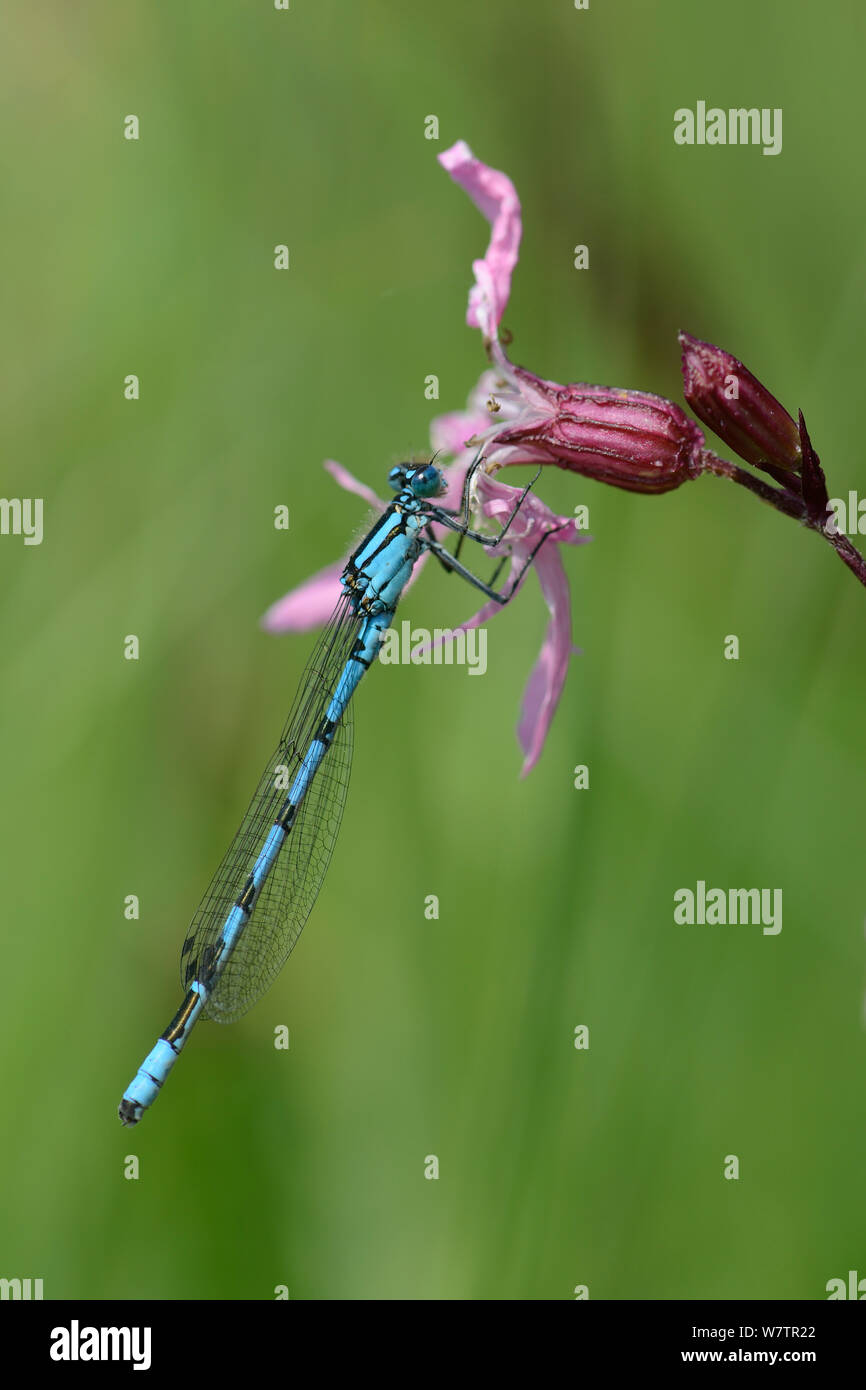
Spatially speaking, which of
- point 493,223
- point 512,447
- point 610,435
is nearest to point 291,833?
point 512,447

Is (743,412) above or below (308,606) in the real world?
below

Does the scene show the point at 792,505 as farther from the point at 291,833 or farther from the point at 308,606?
the point at 291,833

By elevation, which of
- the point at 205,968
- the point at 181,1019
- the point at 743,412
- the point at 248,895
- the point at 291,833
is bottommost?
the point at 181,1019

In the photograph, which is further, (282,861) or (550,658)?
(282,861)

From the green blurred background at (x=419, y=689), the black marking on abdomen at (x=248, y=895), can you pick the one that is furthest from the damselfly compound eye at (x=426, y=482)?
Answer: the black marking on abdomen at (x=248, y=895)

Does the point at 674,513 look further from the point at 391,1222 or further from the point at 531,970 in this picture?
the point at 391,1222

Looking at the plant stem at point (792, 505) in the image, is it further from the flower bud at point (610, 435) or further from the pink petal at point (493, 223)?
the pink petal at point (493, 223)
